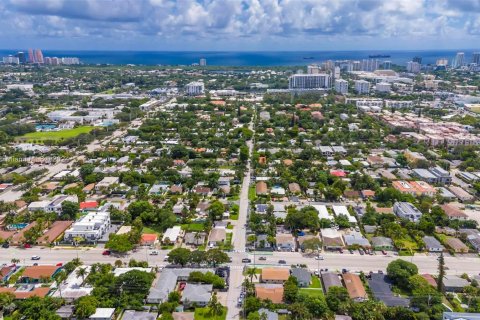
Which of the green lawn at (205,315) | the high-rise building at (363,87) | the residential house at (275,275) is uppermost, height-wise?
the high-rise building at (363,87)

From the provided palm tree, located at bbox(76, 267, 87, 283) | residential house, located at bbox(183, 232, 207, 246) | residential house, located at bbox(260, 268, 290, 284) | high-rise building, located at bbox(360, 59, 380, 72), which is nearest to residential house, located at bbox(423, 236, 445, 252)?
residential house, located at bbox(260, 268, 290, 284)

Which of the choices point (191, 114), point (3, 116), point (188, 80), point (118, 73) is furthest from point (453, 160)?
point (118, 73)

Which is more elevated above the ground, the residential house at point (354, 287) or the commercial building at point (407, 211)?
the commercial building at point (407, 211)

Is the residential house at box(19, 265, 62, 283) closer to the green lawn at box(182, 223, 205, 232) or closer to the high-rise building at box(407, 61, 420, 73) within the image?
the green lawn at box(182, 223, 205, 232)

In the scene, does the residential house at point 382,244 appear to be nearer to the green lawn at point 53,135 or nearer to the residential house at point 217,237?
the residential house at point 217,237

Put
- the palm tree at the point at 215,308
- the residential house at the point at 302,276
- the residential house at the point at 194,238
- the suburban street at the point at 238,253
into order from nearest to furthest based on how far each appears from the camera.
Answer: the palm tree at the point at 215,308
the suburban street at the point at 238,253
the residential house at the point at 302,276
the residential house at the point at 194,238

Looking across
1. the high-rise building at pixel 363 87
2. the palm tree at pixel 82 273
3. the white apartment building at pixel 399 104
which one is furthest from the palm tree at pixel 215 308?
the high-rise building at pixel 363 87

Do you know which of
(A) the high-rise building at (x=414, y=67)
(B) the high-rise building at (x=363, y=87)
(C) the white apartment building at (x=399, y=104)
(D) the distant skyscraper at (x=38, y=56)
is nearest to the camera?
(C) the white apartment building at (x=399, y=104)
